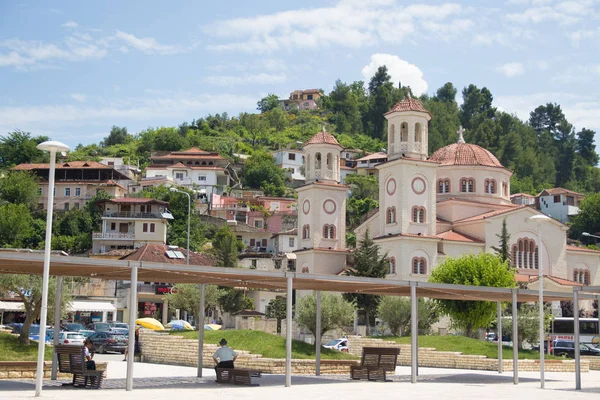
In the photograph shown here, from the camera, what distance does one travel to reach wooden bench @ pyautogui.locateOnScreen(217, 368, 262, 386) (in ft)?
69.2

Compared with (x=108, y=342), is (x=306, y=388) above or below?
above

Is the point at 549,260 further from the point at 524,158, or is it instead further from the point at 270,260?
the point at 524,158

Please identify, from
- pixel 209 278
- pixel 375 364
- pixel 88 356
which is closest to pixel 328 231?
pixel 375 364

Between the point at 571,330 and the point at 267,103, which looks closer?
the point at 571,330

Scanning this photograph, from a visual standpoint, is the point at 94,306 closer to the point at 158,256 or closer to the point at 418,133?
the point at 158,256

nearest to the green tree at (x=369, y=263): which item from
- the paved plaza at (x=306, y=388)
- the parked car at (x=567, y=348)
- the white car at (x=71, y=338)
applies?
the parked car at (x=567, y=348)

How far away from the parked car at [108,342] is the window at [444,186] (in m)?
33.1

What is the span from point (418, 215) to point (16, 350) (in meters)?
36.2

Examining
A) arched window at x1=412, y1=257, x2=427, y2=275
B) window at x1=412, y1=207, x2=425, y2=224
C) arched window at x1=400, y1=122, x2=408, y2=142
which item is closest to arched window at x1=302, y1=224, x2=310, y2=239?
window at x1=412, y1=207, x2=425, y2=224

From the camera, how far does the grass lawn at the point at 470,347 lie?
35.5 metres

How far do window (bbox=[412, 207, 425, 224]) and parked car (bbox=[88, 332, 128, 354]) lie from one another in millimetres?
24369

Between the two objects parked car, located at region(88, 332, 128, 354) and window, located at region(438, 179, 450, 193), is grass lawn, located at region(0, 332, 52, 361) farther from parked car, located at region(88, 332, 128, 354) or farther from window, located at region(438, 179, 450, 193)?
window, located at region(438, 179, 450, 193)

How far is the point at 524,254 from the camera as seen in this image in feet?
198

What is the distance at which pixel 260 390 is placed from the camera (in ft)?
65.0
